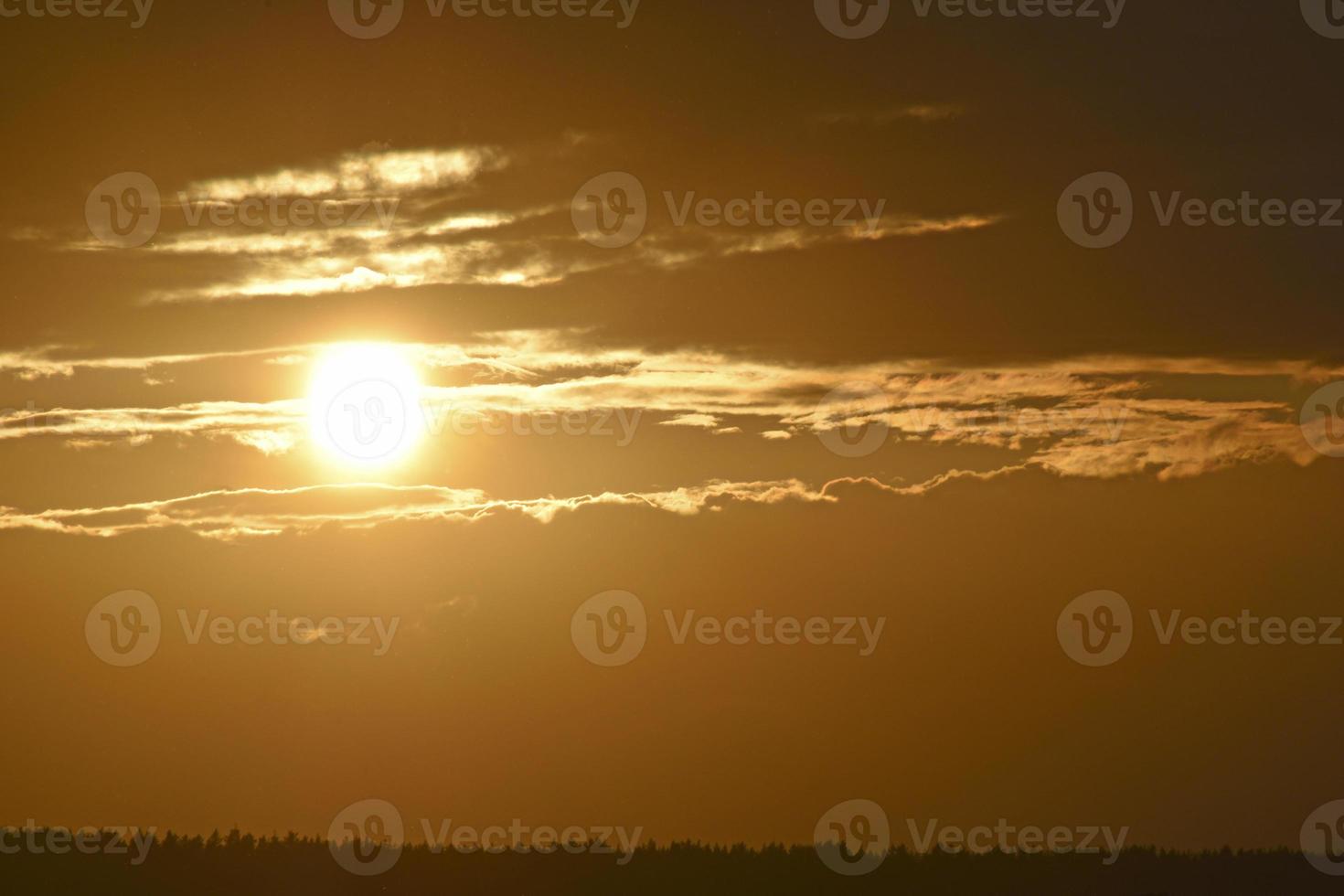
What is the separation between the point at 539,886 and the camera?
12306 centimetres

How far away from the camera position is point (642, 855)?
136m

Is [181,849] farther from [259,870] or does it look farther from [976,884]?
[976,884]

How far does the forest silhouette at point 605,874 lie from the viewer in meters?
114

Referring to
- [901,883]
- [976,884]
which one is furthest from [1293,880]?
[901,883]

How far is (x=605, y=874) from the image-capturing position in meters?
126

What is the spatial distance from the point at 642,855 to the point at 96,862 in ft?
145

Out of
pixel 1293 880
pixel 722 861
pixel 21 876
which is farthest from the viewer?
pixel 1293 880

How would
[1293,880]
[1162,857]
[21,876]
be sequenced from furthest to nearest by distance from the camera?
[1162,857]
[1293,880]
[21,876]

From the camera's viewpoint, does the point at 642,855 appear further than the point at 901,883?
Yes

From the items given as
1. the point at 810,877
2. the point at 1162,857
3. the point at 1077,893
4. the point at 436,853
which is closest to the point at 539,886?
the point at 436,853

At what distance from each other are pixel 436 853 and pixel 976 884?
43.9m

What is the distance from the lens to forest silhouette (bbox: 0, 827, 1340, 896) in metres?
114

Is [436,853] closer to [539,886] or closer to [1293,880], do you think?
[539,886]

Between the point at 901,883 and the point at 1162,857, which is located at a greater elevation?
the point at 1162,857
